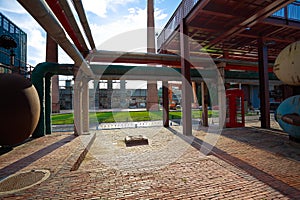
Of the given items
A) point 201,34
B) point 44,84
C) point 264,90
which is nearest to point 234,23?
point 201,34

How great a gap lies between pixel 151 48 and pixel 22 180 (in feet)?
82.1

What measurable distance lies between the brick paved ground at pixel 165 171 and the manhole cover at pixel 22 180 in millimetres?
200

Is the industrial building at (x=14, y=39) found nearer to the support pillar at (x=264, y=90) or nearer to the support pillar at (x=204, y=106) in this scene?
the support pillar at (x=204, y=106)

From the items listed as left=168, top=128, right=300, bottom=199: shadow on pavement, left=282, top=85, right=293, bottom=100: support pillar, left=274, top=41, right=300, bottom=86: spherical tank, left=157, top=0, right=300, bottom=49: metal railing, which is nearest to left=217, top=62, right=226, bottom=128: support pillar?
left=157, top=0, right=300, bottom=49: metal railing

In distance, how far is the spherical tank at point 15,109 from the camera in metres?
4.66

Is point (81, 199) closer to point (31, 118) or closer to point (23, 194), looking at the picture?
point (23, 194)

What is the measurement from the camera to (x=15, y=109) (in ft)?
15.6

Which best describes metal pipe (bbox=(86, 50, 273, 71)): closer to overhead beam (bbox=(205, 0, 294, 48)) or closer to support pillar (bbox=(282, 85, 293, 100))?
overhead beam (bbox=(205, 0, 294, 48))

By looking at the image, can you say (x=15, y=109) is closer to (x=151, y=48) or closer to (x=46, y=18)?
(x=46, y=18)

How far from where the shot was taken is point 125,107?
39188 mm

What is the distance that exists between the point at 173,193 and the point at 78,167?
3043 millimetres

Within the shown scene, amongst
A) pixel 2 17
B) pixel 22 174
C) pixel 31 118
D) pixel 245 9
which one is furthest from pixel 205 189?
pixel 2 17

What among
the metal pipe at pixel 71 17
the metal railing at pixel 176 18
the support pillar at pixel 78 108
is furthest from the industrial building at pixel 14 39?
the metal railing at pixel 176 18

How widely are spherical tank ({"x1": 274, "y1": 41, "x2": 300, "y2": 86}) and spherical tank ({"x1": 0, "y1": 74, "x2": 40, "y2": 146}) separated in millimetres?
8944
